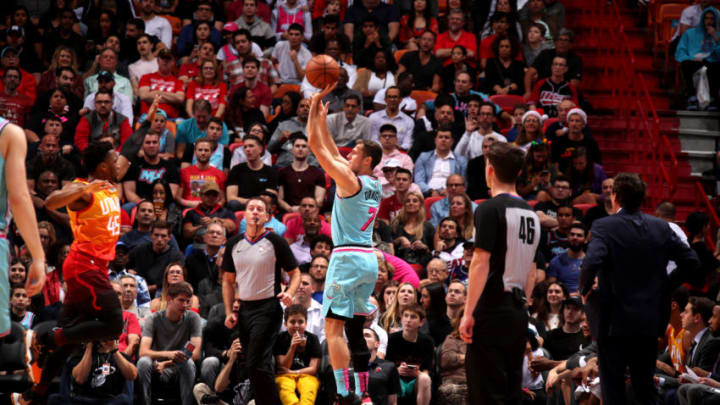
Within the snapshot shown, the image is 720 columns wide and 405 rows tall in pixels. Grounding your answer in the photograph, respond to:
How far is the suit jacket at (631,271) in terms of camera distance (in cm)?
672

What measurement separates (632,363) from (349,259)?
2.36m

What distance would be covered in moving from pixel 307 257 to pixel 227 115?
367 centimetres

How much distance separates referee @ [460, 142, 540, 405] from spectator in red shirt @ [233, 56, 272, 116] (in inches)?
355

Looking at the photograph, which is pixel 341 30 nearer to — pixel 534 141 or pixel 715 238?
pixel 534 141

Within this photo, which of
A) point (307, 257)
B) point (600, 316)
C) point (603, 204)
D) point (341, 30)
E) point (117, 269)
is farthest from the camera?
point (341, 30)

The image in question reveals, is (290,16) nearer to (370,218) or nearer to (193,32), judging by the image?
(193,32)

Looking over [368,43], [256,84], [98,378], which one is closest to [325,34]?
[368,43]

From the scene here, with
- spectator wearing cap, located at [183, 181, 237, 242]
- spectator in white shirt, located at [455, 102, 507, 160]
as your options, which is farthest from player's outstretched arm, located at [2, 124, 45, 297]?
spectator in white shirt, located at [455, 102, 507, 160]

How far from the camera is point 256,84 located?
14844 millimetres

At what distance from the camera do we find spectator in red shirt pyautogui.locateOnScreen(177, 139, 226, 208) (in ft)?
42.2

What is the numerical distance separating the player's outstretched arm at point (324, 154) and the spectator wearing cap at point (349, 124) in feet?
20.4

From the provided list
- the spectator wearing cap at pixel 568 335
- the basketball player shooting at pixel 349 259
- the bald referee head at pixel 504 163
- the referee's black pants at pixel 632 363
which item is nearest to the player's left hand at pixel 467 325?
the bald referee head at pixel 504 163

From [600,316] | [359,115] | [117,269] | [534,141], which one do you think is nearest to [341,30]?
[359,115]

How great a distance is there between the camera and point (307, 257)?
11.9 m
